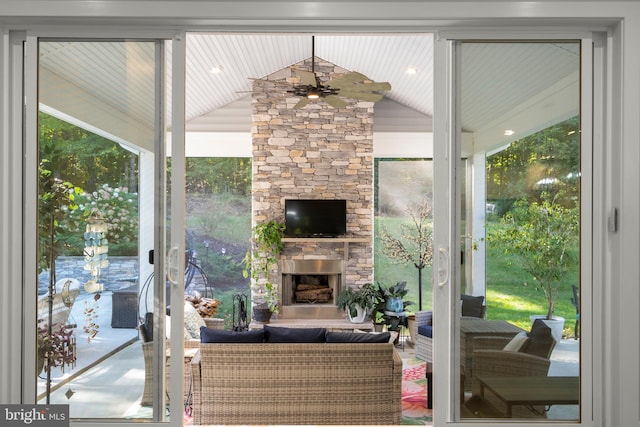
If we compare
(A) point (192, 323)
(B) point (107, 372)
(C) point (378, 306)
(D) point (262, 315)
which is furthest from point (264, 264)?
(B) point (107, 372)

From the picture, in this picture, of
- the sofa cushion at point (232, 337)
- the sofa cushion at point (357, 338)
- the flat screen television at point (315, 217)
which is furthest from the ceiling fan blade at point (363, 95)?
the sofa cushion at point (232, 337)

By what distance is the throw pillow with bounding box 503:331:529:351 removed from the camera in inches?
92.7

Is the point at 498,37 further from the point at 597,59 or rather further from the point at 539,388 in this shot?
the point at 539,388

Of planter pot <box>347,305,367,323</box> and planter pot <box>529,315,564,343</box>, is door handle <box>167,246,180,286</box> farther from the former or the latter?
planter pot <box>347,305,367,323</box>

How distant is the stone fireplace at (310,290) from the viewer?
736cm

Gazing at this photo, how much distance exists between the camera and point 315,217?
727 centimetres

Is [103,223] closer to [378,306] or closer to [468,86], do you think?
[468,86]

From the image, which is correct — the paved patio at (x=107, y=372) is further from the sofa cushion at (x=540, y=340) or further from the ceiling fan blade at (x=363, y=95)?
the ceiling fan blade at (x=363, y=95)

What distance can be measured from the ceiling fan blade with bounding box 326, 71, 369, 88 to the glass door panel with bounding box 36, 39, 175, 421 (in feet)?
8.86

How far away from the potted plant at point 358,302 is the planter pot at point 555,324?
4.75 metres

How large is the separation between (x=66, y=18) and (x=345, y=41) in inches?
182

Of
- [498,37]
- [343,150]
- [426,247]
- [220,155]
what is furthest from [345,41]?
[498,37]

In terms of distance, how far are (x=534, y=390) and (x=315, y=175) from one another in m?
5.36

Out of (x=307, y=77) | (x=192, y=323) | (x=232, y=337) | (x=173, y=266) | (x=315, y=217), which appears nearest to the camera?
(x=173, y=266)
